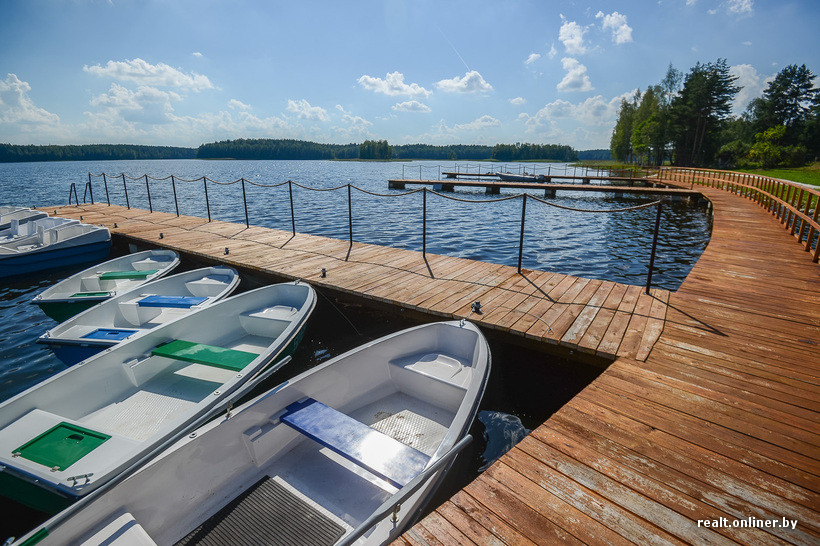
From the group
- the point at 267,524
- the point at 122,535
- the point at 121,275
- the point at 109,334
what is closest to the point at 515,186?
the point at 121,275

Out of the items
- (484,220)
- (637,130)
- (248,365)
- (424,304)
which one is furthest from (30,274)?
(637,130)

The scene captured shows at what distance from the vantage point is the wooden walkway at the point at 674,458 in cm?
207

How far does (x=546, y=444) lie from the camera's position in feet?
8.95

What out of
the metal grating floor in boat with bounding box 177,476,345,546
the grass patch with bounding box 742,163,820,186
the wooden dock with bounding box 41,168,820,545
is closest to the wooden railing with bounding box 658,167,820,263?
the wooden dock with bounding box 41,168,820,545

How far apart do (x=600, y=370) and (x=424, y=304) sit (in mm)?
2351

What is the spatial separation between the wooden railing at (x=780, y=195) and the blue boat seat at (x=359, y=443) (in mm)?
8537

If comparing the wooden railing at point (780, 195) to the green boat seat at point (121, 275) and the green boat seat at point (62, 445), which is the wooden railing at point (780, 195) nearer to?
the green boat seat at point (62, 445)

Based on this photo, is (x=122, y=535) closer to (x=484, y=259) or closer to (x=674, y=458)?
(x=674, y=458)

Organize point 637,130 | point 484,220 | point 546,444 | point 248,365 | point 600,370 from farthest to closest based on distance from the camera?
1. point 637,130
2. point 484,220
3. point 600,370
4. point 248,365
5. point 546,444

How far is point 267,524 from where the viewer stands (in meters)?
2.55

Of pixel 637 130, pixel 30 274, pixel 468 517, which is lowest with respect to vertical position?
pixel 30 274

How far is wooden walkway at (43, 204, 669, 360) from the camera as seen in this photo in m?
4.54

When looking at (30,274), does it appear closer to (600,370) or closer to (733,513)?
(600,370)

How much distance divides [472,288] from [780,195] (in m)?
16.2
